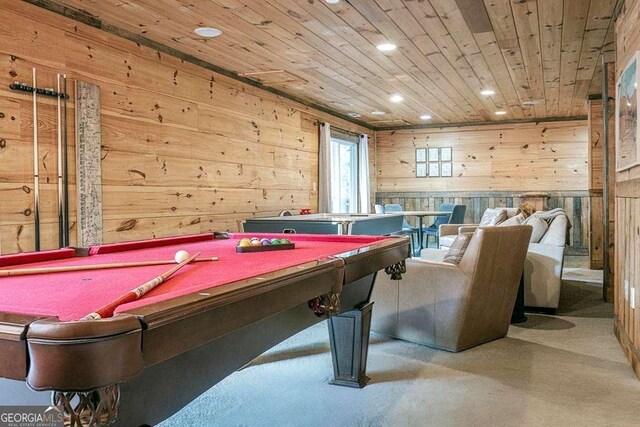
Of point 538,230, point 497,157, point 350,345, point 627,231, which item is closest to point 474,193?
point 497,157

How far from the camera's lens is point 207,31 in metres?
4.00

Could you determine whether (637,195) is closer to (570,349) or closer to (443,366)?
(570,349)

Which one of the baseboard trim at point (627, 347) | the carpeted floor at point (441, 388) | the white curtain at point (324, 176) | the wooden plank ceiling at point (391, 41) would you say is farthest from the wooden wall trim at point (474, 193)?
the carpeted floor at point (441, 388)

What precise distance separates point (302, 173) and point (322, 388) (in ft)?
14.6

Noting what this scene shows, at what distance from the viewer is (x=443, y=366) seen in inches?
122

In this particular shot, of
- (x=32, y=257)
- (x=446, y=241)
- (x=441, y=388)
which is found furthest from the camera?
(x=446, y=241)

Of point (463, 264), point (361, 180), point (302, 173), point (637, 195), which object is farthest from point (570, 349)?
point (361, 180)

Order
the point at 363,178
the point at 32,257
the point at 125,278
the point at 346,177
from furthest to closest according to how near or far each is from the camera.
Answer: the point at 346,177 < the point at 363,178 < the point at 32,257 < the point at 125,278

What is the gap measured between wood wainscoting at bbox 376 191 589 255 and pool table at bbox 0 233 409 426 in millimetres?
7055

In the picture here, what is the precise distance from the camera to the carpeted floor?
2393 mm

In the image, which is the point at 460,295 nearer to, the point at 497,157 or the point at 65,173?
the point at 65,173

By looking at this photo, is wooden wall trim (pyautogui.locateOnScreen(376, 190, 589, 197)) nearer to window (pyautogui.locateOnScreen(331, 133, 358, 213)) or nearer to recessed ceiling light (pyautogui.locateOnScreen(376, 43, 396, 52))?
window (pyautogui.locateOnScreen(331, 133, 358, 213))

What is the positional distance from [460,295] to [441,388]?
2.44ft

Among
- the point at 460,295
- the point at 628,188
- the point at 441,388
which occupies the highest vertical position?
the point at 628,188
